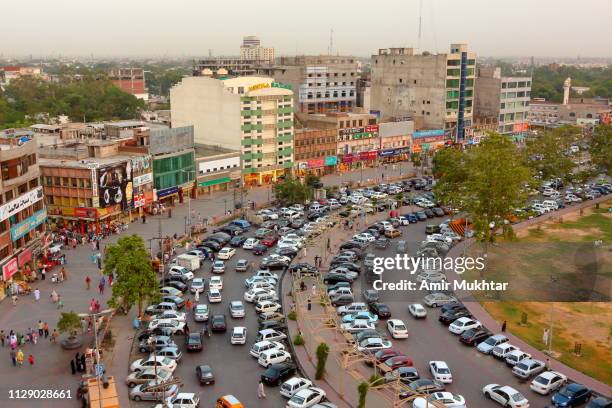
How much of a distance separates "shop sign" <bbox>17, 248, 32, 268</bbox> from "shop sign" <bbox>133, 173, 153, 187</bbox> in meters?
13.5

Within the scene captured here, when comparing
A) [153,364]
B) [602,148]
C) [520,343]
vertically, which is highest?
[602,148]

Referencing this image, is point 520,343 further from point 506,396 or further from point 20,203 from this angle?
point 20,203

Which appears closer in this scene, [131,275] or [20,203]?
[131,275]

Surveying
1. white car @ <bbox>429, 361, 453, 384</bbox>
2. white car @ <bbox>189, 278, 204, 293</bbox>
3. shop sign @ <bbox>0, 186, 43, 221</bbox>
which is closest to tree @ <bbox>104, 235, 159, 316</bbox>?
white car @ <bbox>189, 278, 204, 293</bbox>

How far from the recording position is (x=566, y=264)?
30422 mm

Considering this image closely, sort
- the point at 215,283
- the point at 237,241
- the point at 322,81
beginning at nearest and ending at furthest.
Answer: the point at 215,283, the point at 237,241, the point at 322,81

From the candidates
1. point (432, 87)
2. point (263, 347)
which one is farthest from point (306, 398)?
point (432, 87)

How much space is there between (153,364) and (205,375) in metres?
2.37

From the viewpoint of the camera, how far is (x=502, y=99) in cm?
9519

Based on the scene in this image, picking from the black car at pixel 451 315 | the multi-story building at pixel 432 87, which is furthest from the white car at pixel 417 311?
the multi-story building at pixel 432 87

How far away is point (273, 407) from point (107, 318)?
1144 centimetres

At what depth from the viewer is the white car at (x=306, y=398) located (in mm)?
23328

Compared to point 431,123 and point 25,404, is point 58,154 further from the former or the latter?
point 431,123

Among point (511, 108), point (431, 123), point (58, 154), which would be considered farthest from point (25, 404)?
point (511, 108)
